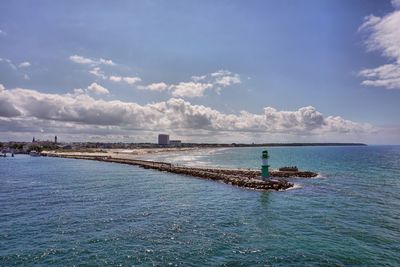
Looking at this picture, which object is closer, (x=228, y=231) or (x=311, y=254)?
(x=311, y=254)

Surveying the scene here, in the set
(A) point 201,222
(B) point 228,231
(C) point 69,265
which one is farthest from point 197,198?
(C) point 69,265

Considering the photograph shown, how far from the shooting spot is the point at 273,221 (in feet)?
91.1

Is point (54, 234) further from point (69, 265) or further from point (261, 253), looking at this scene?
point (261, 253)

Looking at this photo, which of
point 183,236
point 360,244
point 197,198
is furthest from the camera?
point 197,198

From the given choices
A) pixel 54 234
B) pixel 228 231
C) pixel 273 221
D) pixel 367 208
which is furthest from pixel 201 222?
pixel 367 208

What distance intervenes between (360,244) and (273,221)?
7647 mm

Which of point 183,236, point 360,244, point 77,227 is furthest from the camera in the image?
point 77,227

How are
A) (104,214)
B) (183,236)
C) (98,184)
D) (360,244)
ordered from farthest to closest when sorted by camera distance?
(98,184) < (104,214) < (183,236) < (360,244)

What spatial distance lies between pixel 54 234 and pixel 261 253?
52.2ft

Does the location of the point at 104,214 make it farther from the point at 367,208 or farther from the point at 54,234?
the point at 367,208

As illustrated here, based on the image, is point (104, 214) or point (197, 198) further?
point (197, 198)

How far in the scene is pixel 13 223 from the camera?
26797mm

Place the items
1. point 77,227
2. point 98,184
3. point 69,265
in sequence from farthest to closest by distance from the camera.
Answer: point 98,184 < point 77,227 < point 69,265

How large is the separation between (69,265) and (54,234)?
6.75m
